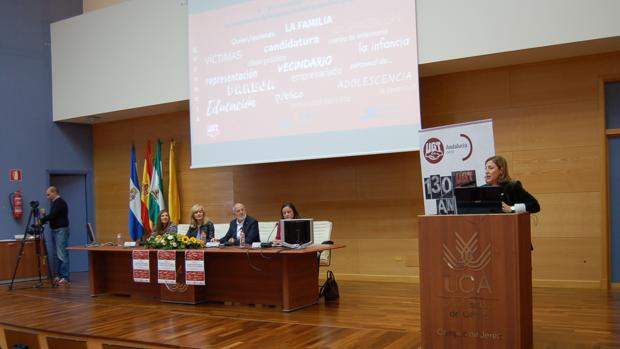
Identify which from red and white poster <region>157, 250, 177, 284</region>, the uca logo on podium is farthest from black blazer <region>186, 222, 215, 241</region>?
the uca logo on podium

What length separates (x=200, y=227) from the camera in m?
7.00

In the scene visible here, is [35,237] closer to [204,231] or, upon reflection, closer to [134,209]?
[134,209]

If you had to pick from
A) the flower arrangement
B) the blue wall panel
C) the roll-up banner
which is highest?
the blue wall panel

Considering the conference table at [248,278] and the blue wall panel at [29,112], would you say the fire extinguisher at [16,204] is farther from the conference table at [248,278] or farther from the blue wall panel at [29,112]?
the conference table at [248,278]

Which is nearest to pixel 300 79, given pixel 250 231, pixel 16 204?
pixel 250 231

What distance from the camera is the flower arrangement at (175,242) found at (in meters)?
6.45

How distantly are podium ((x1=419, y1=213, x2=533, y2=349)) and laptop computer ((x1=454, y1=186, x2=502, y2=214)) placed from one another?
112mm

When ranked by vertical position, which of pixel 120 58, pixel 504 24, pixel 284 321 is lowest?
pixel 284 321

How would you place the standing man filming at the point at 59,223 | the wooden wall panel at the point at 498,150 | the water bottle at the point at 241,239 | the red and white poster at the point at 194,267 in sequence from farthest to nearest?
the standing man filming at the point at 59,223, the wooden wall panel at the point at 498,150, the water bottle at the point at 241,239, the red and white poster at the point at 194,267

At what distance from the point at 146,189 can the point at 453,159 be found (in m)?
6.67

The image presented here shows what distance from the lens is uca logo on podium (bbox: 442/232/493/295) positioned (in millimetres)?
3668

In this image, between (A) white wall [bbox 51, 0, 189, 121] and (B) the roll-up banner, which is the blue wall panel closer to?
(A) white wall [bbox 51, 0, 189, 121]

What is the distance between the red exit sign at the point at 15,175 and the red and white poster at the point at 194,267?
192 inches

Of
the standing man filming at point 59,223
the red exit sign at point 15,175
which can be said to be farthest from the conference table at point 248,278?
the red exit sign at point 15,175
